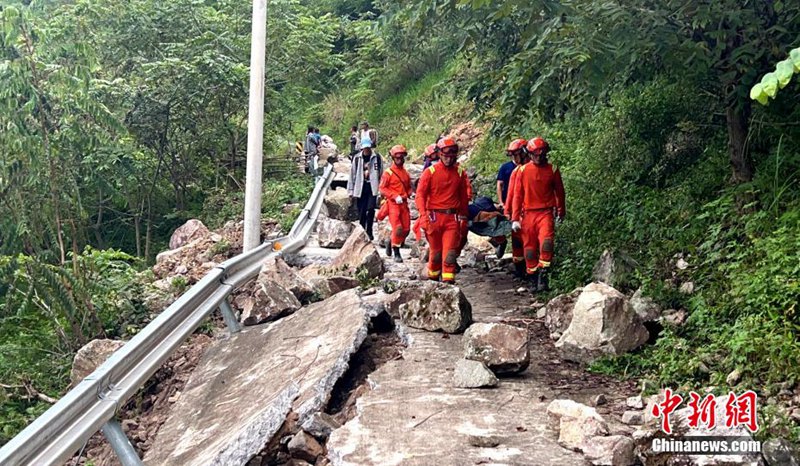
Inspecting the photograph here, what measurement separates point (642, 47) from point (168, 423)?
5050mm

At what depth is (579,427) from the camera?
461 cm

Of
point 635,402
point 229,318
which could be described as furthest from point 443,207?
point 635,402

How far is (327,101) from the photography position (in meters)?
37.5

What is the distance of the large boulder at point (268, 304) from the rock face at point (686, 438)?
4212mm

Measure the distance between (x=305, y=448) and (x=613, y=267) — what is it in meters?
4.47

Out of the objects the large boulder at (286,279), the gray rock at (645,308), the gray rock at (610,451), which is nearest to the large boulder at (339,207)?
the large boulder at (286,279)

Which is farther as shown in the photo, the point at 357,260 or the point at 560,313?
the point at 357,260

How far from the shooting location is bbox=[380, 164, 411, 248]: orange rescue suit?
1112 cm

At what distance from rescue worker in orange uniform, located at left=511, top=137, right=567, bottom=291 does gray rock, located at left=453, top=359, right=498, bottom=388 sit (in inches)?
129

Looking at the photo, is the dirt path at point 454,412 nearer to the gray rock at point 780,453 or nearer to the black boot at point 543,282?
the gray rock at point 780,453

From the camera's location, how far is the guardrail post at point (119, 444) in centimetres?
454

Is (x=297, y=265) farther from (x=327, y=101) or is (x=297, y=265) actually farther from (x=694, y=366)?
(x=327, y=101)

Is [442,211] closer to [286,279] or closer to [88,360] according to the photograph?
[286,279]

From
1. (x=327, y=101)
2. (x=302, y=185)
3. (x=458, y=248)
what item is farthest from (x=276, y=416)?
(x=327, y=101)
